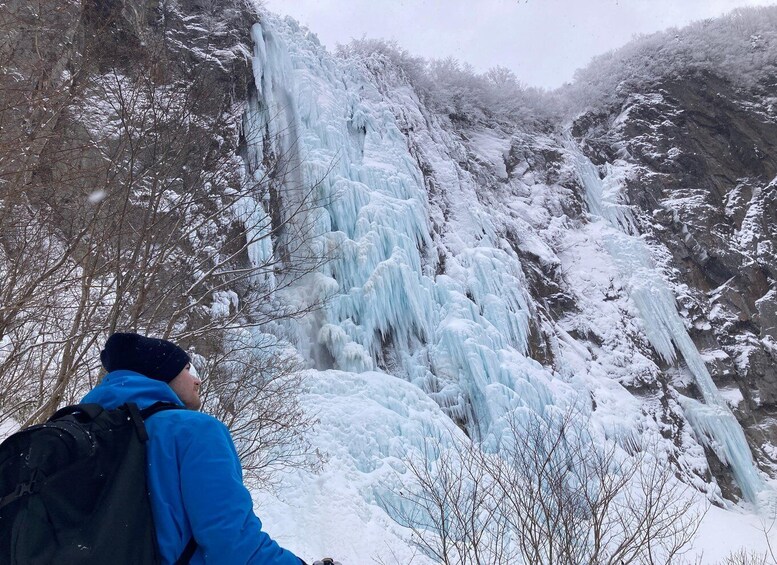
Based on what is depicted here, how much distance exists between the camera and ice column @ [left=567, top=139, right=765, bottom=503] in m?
13.6

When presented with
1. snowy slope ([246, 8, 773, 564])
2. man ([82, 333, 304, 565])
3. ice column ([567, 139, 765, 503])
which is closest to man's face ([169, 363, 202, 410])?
man ([82, 333, 304, 565])

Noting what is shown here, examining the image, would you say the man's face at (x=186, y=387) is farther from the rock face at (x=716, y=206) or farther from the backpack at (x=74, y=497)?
the rock face at (x=716, y=206)

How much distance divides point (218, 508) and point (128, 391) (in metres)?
0.32

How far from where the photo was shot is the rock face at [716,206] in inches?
627

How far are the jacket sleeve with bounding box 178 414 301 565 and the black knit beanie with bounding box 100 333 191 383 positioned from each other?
23 centimetres

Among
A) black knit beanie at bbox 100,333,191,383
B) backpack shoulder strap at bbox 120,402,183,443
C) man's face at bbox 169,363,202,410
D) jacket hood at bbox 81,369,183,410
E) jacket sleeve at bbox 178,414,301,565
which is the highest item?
black knit beanie at bbox 100,333,191,383

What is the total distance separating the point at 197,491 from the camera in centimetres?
95

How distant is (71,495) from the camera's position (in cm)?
84

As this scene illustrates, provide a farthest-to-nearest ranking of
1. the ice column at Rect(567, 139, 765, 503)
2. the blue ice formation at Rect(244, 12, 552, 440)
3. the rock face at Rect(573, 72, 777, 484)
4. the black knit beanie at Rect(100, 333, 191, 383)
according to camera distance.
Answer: the rock face at Rect(573, 72, 777, 484) → the ice column at Rect(567, 139, 765, 503) → the blue ice formation at Rect(244, 12, 552, 440) → the black knit beanie at Rect(100, 333, 191, 383)

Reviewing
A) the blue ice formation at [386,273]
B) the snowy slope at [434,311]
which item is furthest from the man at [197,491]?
the blue ice formation at [386,273]

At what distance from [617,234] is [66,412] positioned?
20919 millimetres

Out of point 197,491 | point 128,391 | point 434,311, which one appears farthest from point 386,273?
point 197,491

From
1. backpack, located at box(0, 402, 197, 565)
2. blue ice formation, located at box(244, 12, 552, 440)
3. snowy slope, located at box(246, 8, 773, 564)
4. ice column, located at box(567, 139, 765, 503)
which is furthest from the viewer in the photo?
ice column, located at box(567, 139, 765, 503)

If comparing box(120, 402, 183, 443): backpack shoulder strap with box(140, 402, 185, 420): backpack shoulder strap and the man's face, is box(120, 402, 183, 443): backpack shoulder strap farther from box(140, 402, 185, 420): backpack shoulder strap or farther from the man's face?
the man's face
